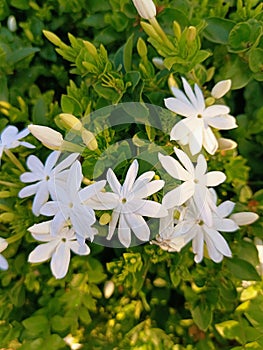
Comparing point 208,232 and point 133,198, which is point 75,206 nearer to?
point 133,198

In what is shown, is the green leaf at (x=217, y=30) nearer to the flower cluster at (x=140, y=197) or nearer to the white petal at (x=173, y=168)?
the flower cluster at (x=140, y=197)

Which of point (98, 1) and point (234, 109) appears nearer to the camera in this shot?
point (98, 1)

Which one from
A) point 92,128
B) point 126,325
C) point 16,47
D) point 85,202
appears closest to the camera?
point 85,202

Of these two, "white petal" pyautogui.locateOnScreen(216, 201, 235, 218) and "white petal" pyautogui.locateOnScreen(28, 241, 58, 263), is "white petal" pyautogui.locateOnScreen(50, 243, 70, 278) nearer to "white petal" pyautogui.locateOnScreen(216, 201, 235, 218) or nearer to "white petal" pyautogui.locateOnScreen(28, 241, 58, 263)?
"white petal" pyautogui.locateOnScreen(28, 241, 58, 263)

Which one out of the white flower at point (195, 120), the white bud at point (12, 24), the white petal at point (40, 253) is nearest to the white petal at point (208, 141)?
the white flower at point (195, 120)

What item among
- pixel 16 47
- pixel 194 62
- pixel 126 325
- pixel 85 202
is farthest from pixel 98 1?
pixel 126 325

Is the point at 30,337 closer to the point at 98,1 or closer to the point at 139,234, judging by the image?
the point at 139,234
